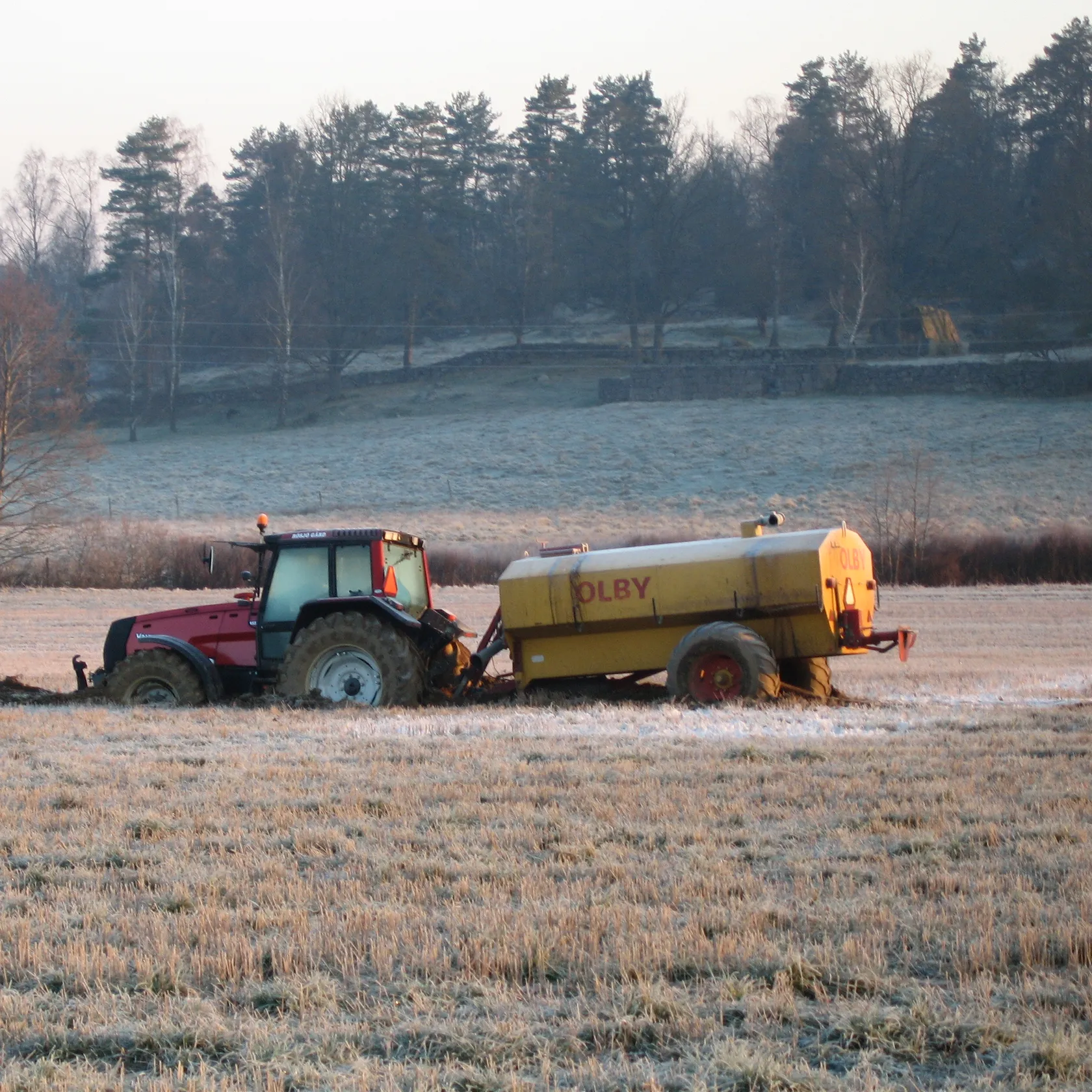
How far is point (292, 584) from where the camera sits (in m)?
13.2

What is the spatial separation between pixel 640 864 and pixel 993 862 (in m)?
1.73

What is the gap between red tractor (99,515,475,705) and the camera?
42.0ft

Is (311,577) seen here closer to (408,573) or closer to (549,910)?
(408,573)

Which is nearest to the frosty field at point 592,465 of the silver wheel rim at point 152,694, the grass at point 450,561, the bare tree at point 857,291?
the grass at point 450,561

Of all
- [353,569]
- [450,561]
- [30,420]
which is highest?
[30,420]

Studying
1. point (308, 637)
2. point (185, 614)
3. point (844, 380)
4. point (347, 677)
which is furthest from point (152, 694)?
point (844, 380)

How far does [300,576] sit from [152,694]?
198 cm

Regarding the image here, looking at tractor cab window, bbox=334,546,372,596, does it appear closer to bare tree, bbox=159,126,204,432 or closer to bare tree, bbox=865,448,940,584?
bare tree, bbox=865,448,940,584

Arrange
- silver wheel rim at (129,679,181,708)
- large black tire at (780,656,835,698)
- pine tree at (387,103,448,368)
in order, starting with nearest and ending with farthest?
silver wheel rim at (129,679,181,708) → large black tire at (780,656,835,698) → pine tree at (387,103,448,368)

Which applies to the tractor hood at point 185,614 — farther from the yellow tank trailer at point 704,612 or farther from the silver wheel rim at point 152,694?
the yellow tank trailer at point 704,612

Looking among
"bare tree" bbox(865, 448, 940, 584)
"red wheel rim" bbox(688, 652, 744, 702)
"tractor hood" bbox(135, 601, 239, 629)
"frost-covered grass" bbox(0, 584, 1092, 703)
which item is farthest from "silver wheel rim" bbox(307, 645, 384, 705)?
"bare tree" bbox(865, 448, 940, 584)

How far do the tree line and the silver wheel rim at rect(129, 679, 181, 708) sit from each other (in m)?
54.7

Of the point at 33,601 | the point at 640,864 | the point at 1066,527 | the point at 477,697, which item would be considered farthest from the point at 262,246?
the point at 640,864

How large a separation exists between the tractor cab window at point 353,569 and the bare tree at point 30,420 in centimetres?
2448
